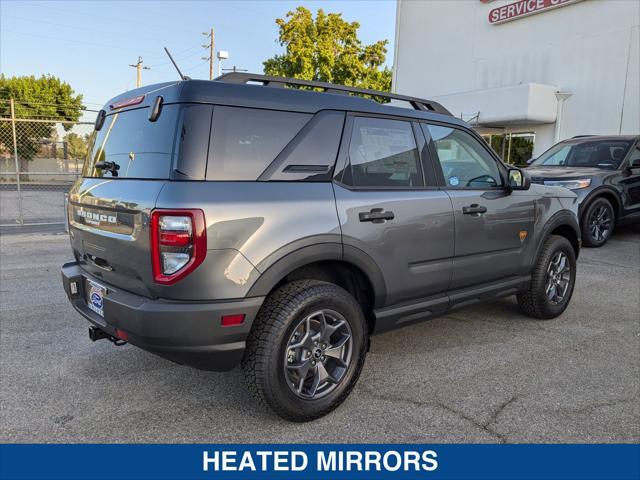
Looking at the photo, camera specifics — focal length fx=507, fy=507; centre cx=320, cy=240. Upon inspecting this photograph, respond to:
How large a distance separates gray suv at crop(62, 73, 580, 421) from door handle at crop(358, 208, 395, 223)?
0.04ft

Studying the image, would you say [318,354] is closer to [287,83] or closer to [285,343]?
[285,343]

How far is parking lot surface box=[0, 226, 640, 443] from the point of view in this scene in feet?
9.39

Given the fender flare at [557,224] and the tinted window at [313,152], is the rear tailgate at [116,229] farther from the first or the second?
the fender flare at [557,224]

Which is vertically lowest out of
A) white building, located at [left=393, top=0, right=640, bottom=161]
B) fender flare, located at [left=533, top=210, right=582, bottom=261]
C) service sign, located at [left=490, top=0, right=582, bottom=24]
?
fender flare, located at [left=533, top=210, right=582, bottom=261]

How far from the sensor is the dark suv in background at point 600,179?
27.7ft

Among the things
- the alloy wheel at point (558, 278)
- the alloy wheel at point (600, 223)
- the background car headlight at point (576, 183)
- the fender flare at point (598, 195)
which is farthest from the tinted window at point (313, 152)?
the alloy wheel at point (600, 223)

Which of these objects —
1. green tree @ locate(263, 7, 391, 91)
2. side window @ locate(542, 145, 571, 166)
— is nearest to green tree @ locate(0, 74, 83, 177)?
green tree @ locate(263, 7, 391, 91)

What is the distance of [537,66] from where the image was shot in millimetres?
17516

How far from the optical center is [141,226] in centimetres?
260

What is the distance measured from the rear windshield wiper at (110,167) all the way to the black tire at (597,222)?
7735 mm

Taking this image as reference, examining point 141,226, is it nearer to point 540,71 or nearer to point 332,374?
point 332,374

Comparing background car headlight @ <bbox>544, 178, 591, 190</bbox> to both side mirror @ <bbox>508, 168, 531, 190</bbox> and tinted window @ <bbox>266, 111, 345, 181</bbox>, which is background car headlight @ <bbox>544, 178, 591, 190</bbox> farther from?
tinted window @ <bbox>266, 111, 345, 181</bbox>

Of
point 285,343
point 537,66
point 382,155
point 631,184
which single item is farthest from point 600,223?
point 537,66

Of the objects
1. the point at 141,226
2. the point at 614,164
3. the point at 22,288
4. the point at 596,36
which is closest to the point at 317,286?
the point at 141,226
